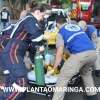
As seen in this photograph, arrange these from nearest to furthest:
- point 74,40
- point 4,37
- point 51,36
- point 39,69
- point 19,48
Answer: point 19,48 → point 74,40 → point 4,37 → point 39,69 → point 51,36

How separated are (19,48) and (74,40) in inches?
32.9

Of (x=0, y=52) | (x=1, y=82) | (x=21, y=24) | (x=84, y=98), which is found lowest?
(x=84, y=98)

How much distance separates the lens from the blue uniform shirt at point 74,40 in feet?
20.5

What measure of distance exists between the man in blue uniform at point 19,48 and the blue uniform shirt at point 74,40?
0.40 metres

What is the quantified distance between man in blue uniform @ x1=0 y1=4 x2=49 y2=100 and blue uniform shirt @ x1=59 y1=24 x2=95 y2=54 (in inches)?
15.8

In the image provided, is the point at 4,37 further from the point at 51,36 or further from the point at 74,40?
the point at 51,36

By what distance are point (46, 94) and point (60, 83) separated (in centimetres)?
102

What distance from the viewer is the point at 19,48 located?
612 cm

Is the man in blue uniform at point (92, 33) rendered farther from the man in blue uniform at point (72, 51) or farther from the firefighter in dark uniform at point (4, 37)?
the firefighter in dark uniform at point (4, 37)

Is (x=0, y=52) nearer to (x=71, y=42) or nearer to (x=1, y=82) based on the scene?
(x=1, y=82)

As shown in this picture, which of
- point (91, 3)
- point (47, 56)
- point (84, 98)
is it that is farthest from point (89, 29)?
point (91, 3)

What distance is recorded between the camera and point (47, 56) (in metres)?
8.05

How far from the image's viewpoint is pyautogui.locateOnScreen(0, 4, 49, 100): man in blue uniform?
239 inches

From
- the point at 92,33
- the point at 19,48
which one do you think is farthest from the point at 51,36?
the point at 19,48
